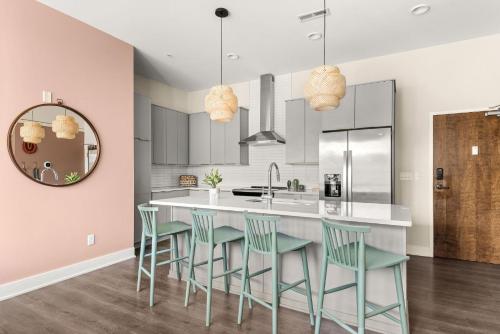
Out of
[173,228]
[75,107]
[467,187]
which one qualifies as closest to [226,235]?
[173,228]

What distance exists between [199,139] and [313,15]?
361cm

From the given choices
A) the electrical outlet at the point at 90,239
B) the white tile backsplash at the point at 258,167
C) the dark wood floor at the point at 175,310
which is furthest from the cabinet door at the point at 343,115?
the electrical outlet at the point at 90,239

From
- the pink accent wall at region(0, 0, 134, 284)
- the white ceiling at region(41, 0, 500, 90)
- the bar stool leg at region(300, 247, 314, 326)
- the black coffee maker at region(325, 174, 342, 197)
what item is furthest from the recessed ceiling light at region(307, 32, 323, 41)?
the bar stool leg at region(300, 247, 314, 326)

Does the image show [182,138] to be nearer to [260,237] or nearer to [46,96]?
[46,96]

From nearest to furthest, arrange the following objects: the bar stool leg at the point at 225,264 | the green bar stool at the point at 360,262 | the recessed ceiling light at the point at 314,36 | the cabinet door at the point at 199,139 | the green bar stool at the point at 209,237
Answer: the green bar stool at the point at 360,262, the green bar stool at the point at 209,237, the bar stool leg at the point at 225,264, the recessed ceiling light at the point at 314,36, the cabinet door at the point at 199,139

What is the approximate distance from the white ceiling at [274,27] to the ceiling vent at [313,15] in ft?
0.19

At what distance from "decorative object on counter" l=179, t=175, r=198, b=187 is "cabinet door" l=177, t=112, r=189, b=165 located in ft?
1.09

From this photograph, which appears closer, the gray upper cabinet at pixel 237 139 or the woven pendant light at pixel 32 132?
the woven pendant light at pixel 32 132

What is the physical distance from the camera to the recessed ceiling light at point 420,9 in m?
3.19

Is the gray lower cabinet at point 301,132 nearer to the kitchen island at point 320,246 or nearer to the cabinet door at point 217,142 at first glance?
the cabinet door at point 217,142

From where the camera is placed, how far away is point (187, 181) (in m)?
6.44

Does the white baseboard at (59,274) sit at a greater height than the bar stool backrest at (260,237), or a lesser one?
lesser

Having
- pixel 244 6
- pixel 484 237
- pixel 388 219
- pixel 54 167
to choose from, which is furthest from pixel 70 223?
pixel 484 237

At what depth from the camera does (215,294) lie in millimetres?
2992
